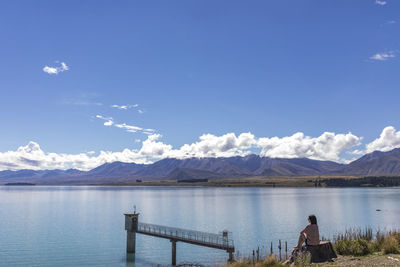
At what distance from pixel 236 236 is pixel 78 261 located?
2650 centimetres

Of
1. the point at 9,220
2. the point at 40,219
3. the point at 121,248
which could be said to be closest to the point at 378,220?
the point at 121,248

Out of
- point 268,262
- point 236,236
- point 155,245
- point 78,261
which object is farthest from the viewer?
point 236,236

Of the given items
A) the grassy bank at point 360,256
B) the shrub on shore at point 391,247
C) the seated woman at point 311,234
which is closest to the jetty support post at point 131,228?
the grassy bank at point 360,256

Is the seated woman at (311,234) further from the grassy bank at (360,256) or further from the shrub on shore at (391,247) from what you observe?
the shrub on shore at (391,247)

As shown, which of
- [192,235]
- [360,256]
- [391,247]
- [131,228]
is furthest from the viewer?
[192,235]

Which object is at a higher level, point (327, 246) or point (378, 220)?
point (327, 246)

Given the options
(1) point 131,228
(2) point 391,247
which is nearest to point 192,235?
(1) point 131,228

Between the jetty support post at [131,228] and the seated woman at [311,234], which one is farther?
the jetty support post at [131,228]

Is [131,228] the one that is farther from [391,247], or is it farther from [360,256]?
[391,247]

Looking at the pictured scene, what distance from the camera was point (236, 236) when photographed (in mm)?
57594

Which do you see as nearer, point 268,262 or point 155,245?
point 268,262

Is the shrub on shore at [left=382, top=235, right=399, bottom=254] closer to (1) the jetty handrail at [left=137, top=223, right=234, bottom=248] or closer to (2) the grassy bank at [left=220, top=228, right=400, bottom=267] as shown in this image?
(2) the grassy bank at [left=220, top=228, right=400, bottom=267]

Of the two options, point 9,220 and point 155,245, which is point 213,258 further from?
point 9,220

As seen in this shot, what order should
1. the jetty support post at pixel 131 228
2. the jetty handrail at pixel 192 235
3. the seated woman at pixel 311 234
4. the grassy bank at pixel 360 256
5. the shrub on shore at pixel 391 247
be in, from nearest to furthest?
the grassy bank at pixel 360 256
the seated woman at pixel 311 234
the shrub on shore at pixel 391 247
the jetty handrail at pixel 192 235
the jetty support post at pixel 131 228
